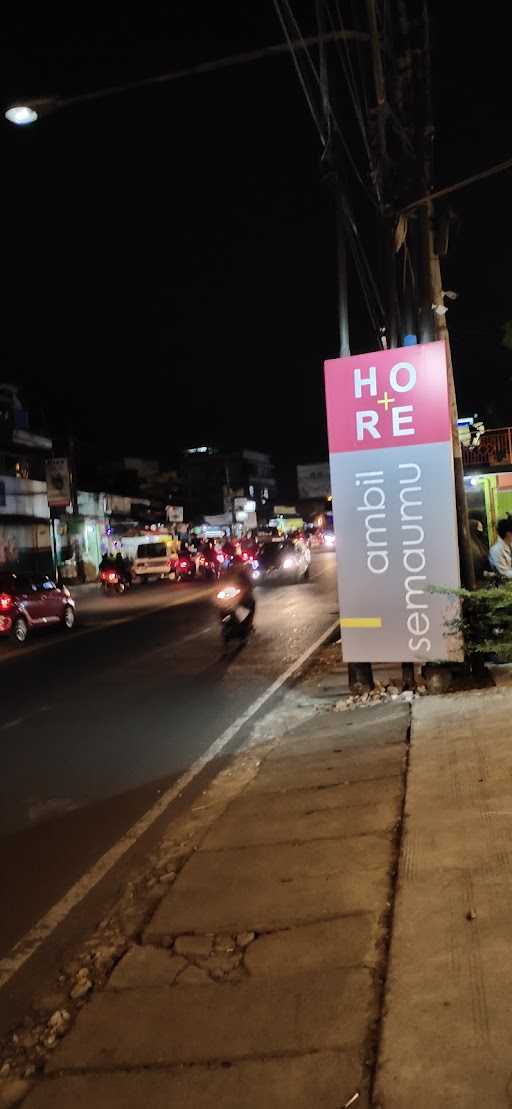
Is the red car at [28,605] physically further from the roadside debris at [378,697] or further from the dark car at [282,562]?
the dark car at [282,562]

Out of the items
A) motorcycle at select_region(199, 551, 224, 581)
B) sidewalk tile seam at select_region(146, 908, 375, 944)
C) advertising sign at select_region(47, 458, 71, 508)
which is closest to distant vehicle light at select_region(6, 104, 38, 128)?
sidewalk tile seam at select_region(146, 908, 375, 944)

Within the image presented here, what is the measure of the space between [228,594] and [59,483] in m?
24.2

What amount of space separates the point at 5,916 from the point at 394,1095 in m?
2.85

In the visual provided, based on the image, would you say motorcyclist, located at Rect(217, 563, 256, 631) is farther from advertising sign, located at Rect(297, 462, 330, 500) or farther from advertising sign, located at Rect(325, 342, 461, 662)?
advertising sign, located at Rect(297, 462, 330, 500)

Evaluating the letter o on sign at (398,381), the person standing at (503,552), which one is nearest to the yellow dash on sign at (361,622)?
the person standing at (503,552)

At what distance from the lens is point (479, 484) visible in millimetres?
24859

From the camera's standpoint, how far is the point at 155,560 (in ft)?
134

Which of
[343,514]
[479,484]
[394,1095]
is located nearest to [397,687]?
[343,514]

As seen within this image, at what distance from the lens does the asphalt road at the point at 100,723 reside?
5.89m

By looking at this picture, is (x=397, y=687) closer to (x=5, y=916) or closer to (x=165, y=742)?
(x=165, y=742)

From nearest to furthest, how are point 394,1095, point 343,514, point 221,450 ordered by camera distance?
point 394,1095
point 343,514
point 221,450

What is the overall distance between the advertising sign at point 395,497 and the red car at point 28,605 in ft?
37.5

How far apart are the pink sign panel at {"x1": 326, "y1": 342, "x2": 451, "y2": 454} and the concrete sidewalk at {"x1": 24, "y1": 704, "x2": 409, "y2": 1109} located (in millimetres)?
3966

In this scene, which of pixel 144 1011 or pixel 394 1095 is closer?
pixel 394 1095
